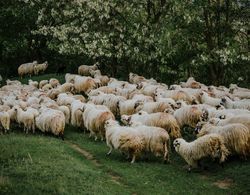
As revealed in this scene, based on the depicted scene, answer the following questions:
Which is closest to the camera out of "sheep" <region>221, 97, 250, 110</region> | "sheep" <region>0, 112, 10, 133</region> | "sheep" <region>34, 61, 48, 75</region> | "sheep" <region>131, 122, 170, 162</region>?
"sheep" <region>131, 122, 170, 162</region>

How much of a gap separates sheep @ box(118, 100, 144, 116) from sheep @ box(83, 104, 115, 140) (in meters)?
1.62

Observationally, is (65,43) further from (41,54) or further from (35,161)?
(35,161)

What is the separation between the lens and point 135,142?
1805 cm

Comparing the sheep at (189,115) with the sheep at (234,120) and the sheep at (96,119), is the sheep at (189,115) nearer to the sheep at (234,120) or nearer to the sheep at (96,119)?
the sheep at (234,120)

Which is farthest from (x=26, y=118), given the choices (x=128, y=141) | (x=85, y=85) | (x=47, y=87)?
(x=47, y=87)

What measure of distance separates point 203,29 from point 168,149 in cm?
1358

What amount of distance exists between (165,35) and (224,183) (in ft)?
50.3

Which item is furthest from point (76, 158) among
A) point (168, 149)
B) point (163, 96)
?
point (163, 96)

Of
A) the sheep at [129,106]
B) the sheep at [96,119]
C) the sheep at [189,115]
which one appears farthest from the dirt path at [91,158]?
the sheep at [189,115]

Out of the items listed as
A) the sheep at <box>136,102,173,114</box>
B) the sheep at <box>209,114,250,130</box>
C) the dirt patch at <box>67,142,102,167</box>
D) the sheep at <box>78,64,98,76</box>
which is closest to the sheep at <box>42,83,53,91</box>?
the sheep at <box>78,64,98,76</box>

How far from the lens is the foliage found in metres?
30.1

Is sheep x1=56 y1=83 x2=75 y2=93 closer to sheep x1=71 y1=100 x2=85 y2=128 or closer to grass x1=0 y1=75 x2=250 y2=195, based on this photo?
sheep x1=71 y1=100 x2=85 y2=128

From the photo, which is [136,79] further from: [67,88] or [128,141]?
[128,141]

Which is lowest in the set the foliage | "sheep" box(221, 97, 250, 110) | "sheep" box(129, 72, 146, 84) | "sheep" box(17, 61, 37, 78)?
"sheep" box(221, 97, 250, 110)
